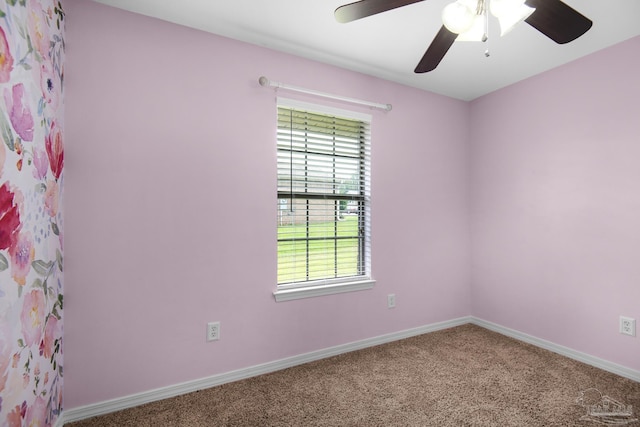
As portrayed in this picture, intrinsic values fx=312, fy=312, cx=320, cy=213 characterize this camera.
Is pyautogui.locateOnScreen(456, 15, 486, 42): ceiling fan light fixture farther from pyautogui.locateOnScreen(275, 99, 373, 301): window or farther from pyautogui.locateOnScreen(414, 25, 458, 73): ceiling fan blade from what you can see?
pyautogui.locateOnScreen(275, 99, 373, 301): window

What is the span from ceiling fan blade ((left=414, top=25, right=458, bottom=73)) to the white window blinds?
1016 mm

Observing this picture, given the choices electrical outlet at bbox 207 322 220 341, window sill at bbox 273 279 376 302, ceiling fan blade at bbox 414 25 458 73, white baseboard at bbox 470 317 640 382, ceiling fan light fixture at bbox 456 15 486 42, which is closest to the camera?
ceiling fan light fixture at bbox 456 15 486 42

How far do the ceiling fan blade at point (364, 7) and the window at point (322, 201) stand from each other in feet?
3.59

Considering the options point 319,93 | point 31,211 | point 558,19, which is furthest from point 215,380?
point 558,19

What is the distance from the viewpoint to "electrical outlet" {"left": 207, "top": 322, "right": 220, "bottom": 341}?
2.10 m

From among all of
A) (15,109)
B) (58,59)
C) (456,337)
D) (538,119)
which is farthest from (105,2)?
(456,337)

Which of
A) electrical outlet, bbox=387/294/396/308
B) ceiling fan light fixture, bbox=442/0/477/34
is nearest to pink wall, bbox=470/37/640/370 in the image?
electrical outlet, bbox=387/294/396/308

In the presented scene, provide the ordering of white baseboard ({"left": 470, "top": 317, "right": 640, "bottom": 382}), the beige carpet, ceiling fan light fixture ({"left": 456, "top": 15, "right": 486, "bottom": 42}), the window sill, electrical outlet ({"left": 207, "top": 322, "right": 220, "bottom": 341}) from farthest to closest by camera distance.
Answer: the window sill
white baseboard ({"left": 470, "top": 317, "right": 640, "bottom": 382})
electrical outlet ({"left": 207, "top": 322, "right": 220, "bottom": 341})
the beige carpet
ceiling fan light fixture ({"left": 456, "top": 15, "right": 486, "bottom": 42})

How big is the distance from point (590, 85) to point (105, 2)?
3.40m

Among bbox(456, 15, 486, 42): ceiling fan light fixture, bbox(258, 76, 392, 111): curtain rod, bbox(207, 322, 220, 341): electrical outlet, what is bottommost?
bbox(207, 322, 220, 341): electrical outlet

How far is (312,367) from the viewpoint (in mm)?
2363

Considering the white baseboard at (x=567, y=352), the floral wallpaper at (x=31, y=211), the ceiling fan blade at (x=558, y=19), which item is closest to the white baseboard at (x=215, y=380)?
the floral wallpaper at (x=31, y=211)

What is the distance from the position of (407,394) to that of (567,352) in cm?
154

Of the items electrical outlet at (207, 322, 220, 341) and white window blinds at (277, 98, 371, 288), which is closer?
electrical outlet at (207, 322, 220, 341)
